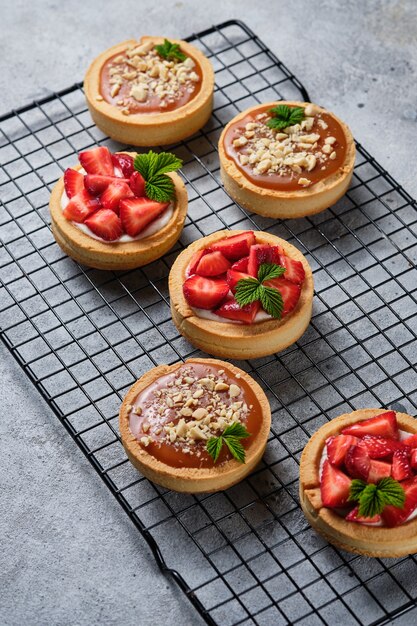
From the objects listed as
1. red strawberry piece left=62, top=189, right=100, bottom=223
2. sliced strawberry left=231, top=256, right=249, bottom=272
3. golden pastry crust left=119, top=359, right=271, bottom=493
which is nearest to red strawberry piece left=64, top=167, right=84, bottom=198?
red strawberry piece left=62, top=189, right=100, bottom=223

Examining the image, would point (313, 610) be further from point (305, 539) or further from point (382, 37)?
point (382, 37)

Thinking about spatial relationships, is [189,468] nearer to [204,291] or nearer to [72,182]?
[204,291]

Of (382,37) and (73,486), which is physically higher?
(382,37)

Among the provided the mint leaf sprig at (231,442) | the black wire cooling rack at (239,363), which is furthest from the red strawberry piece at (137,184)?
the mint leaf sprig at (231,442)

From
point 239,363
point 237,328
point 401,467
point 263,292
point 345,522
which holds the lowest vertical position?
point 239,363

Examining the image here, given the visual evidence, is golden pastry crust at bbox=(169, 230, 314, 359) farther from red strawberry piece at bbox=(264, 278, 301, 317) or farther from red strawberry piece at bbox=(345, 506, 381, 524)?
red strawberry piece at bbox=(345, 506, 381, 524)

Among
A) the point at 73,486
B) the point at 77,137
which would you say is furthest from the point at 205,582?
the point at 77,137

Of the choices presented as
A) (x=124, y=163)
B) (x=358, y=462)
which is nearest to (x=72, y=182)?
(x=124, y=163)

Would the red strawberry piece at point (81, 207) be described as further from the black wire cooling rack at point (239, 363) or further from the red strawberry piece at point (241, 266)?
the red strawberry piece at point (241, 266)

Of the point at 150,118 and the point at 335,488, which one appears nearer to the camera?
the point at 335,488
